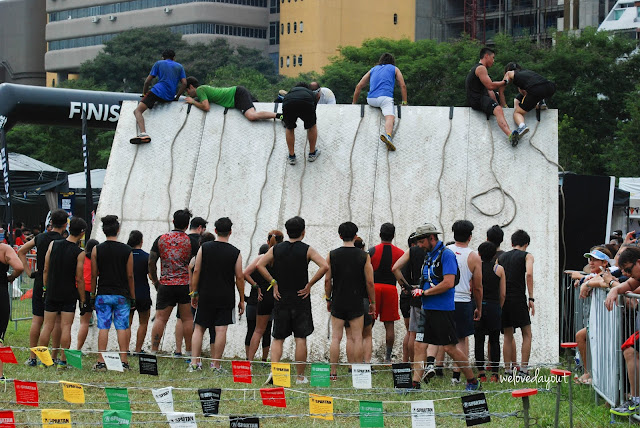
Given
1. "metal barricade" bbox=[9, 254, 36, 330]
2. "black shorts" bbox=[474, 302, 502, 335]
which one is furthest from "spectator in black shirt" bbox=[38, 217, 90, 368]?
"metal barricade" bbox=[9, 254, 36, 330]

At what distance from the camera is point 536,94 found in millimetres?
12867

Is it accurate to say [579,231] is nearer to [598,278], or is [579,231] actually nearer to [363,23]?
[598,278]

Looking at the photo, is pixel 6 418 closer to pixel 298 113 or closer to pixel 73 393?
pixel 73 393

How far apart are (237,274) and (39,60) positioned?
95.1 meters

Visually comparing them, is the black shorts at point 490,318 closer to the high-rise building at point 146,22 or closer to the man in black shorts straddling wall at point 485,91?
the man in black shorts straddling wall at point 485,91

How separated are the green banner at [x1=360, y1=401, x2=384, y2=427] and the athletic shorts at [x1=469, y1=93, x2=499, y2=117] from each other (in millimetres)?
6879

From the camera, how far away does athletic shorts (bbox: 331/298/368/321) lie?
10.0 m

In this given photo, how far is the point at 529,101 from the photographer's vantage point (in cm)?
1298

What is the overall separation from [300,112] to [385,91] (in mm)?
1429

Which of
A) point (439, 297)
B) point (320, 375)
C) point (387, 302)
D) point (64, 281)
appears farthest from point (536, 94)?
point (64, 281)

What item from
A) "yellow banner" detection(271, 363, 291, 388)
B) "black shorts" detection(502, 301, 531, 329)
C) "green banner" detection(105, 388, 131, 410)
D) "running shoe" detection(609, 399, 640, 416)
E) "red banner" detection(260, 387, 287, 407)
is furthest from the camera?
"black shorts" detection(502, 301, 531, 329)

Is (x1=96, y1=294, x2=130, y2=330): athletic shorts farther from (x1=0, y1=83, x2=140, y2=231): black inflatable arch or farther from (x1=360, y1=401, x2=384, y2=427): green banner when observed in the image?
(x1=0, y1=83, x2=140, y2=231): black inflatable arch

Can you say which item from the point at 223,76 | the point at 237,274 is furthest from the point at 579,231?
the point at 223,76

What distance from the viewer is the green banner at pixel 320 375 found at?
8.43 metres
